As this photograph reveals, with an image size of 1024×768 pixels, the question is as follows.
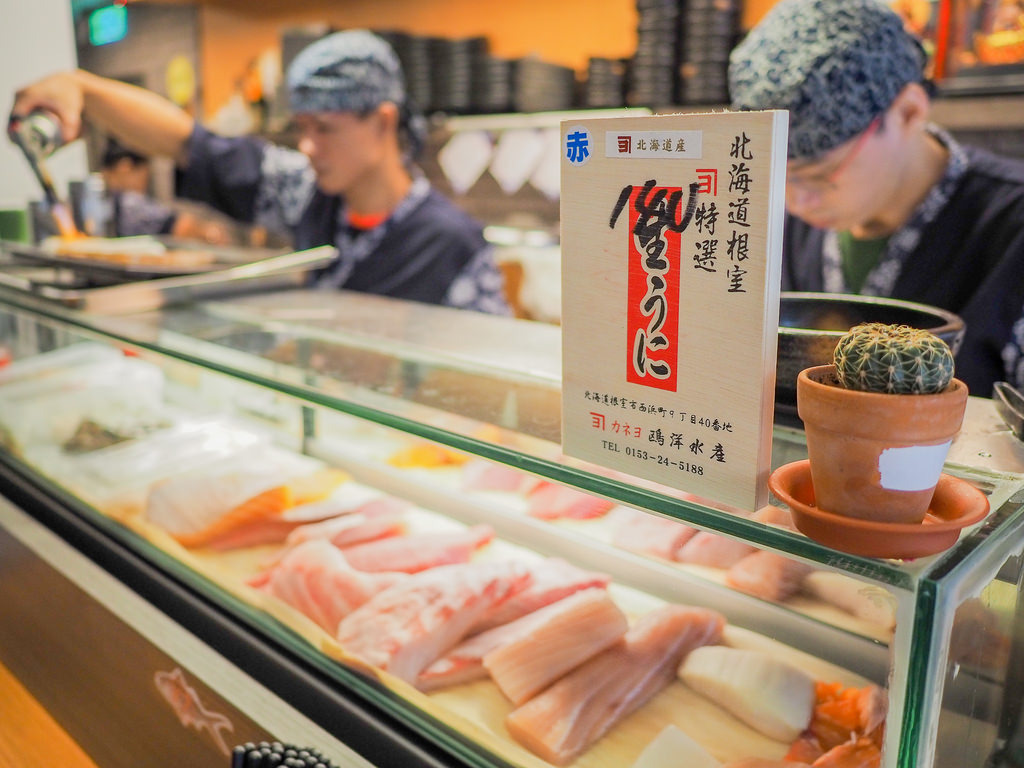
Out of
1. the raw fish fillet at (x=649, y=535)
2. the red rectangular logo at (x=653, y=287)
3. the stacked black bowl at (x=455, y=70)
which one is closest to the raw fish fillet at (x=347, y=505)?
the raw fish fillet at (x=649, y=535)

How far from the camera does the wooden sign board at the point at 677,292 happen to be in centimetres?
69

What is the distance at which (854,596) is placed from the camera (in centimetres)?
88

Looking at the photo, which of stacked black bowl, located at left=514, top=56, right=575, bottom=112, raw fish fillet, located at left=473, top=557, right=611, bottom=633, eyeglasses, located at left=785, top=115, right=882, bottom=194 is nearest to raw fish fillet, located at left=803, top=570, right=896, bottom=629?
raw fish fillet, located at left=473, top=557, right=611, bottom=633

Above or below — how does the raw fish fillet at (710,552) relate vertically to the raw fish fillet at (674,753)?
above

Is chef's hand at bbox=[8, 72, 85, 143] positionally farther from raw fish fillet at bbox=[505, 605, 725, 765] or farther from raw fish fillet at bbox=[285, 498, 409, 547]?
raw fish fillet at bbox=[505, 605, 725, 765]

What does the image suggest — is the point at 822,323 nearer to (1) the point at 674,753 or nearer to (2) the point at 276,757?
(1) the point at 674,753

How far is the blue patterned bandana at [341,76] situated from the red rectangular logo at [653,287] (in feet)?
7.63

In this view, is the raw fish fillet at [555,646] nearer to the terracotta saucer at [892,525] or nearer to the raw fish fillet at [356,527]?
the raw fish fillet at [356,527]

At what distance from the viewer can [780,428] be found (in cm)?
101

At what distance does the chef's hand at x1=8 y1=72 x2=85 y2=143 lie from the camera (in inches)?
92.4

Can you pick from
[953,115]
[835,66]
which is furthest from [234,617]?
[953,115]

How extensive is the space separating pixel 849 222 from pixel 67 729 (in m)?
1.94

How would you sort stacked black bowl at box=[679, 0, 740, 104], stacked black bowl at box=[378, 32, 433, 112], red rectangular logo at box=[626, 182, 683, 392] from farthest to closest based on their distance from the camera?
stacked black bowl at box=[378, 32, 433, 112] < stacked black bowl at box=[679, 0, 740, 104] < red rectangular logo at box=[626, 182, 683, 392]

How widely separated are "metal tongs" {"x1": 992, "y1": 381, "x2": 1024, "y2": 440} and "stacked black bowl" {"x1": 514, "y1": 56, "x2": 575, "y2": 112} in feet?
12.2
